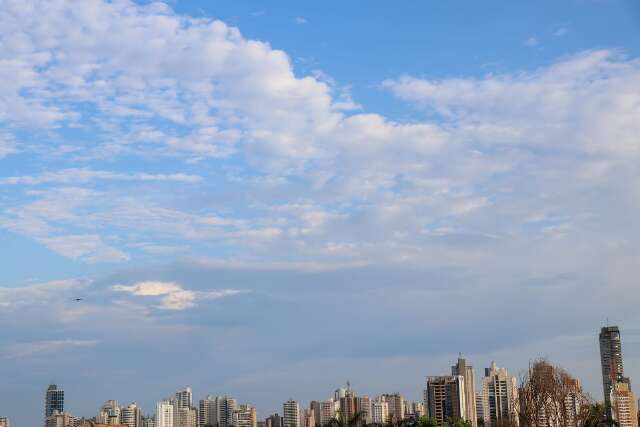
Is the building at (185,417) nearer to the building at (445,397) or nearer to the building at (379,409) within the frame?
the building at (379,409)

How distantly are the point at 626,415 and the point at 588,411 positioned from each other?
75.7 m

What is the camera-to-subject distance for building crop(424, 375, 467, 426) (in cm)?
9875

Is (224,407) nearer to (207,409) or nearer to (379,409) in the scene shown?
(207,409)

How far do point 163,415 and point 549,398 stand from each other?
12839 cm

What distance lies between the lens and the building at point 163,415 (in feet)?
514

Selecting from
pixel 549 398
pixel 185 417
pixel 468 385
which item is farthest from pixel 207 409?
pixel 549 398

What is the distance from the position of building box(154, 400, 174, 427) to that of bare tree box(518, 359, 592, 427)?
12482 cm

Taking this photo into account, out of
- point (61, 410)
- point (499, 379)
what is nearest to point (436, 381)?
point (499, 379)

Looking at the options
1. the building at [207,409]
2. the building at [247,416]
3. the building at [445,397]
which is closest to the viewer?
the building at [445,397]

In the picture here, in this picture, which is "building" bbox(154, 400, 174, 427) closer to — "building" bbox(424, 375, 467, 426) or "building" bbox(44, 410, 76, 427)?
"building" bbox(44, 410, 76, 427)

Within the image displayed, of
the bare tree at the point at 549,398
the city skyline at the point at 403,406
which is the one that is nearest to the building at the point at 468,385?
the city skyline at the point at 403,406

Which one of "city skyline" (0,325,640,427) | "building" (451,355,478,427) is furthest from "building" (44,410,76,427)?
"building" (451,355,478,427)

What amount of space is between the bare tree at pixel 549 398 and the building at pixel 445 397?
189ft

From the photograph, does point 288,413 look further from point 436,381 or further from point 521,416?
point 521,416
